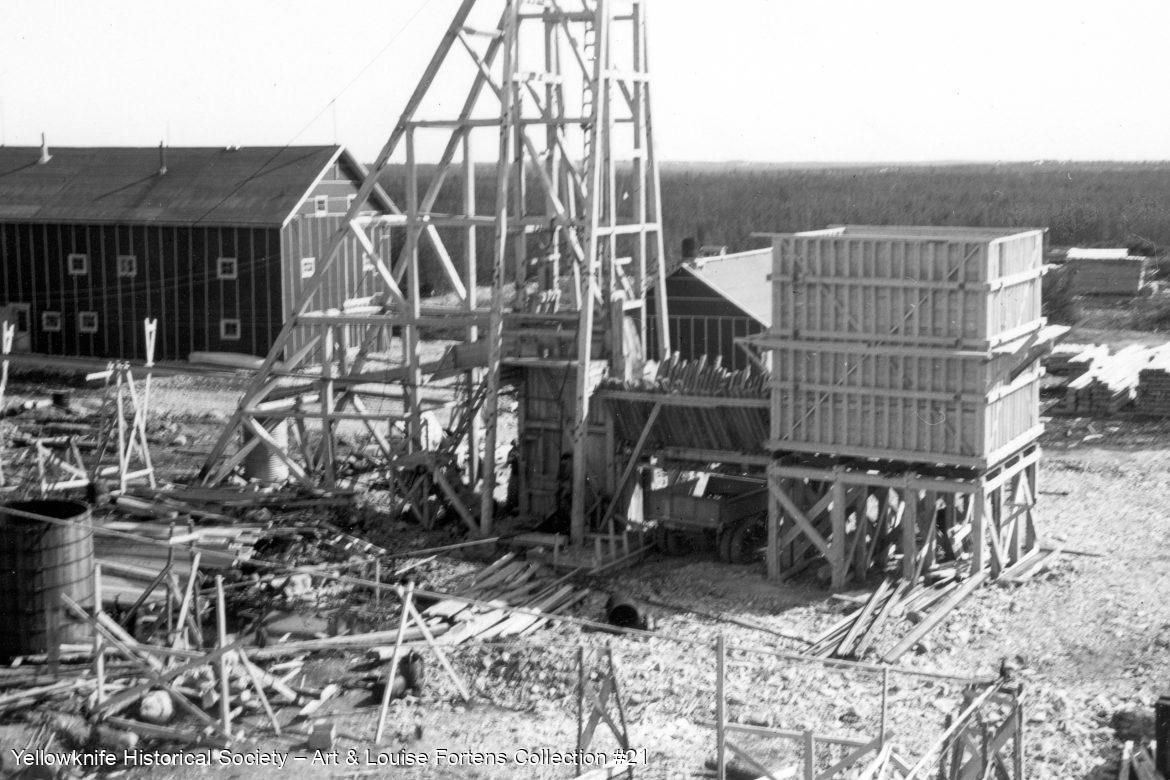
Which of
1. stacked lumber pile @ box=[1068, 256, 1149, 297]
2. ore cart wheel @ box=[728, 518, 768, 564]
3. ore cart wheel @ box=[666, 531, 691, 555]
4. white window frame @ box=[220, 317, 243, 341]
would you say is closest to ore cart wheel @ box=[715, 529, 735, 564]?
ore cart wheel @ box=[728, 518, 768, 564]

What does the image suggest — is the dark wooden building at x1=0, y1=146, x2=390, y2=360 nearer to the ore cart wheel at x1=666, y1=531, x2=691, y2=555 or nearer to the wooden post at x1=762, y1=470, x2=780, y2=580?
the ore cart wheel at x1=666, y1=531, x2=691, y2=555

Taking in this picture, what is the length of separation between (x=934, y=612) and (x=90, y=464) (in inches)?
716

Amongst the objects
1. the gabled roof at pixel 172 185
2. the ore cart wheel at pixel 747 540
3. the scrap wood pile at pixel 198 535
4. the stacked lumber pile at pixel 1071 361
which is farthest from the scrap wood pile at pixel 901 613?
the gabled roof at pixel 172 185

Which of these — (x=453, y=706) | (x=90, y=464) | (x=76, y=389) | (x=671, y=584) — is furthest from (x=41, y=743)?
(x=76, y=389)

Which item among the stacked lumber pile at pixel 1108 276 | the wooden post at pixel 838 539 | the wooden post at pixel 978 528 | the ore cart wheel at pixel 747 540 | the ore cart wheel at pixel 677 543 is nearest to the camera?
the wooden post at pixel 978 528

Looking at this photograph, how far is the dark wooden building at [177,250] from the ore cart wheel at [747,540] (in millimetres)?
22139

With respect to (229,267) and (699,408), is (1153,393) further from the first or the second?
(229,267)

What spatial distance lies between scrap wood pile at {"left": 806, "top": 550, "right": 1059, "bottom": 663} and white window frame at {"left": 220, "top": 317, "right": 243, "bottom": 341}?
26660 mm

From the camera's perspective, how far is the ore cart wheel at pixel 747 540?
26.0 metres

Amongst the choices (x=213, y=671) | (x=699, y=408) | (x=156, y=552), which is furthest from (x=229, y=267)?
(x=213, y=671)

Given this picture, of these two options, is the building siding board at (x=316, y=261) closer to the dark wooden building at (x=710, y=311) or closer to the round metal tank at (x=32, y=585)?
the dark wooden building at (x=710, y=311)

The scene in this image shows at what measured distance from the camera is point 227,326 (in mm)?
46562

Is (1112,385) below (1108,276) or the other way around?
below

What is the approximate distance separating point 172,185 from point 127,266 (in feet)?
9.57
